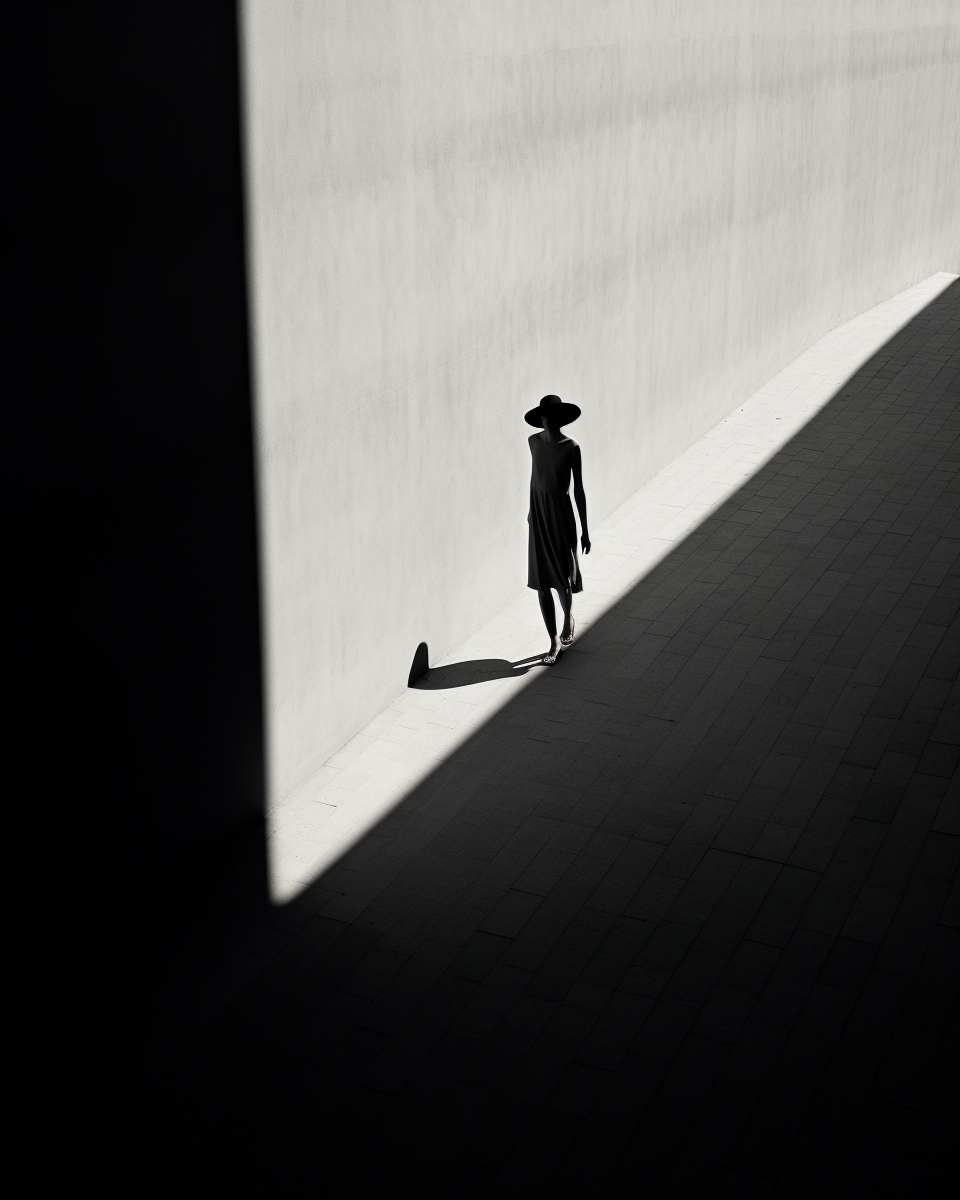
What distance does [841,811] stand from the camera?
6.76 m

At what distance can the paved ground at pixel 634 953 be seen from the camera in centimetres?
478

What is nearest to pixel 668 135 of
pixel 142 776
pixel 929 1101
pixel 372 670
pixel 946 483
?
pixel 946 483

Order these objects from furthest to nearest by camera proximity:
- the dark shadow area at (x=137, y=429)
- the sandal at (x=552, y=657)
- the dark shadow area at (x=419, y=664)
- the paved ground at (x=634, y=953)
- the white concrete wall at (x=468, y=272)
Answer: the sandal at (x=552, y=657)
the dark shadow area at (x=419, y=664)
the white concrete wall at (x=468, y=272)
the dark shadow area at (x=137, y=429)
the paved ground at (x=634, y=953)

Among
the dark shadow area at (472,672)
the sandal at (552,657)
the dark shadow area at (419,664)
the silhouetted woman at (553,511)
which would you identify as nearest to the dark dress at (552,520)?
the silhouetted woman at (553,511)

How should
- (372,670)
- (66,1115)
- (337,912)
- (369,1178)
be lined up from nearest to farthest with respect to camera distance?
(369,1178) → (66,1115) → (337,912) → (372,670)

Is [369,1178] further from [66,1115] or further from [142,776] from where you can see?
[142,776]

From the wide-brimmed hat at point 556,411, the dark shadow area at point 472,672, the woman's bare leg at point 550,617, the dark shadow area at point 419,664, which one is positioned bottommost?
the dark shadow area at point 472,672

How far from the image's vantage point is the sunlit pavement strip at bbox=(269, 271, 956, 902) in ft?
22.5

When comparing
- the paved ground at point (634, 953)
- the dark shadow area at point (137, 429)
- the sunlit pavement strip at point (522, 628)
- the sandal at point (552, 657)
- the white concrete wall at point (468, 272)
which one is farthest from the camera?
the sandal at point (552, 657)

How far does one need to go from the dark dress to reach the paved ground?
57cm

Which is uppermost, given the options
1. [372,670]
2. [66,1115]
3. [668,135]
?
[668,135]

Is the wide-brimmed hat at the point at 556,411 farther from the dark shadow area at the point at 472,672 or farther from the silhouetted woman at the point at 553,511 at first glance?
the dark shadow area at the point at 472,672

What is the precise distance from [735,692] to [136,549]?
12.5ft

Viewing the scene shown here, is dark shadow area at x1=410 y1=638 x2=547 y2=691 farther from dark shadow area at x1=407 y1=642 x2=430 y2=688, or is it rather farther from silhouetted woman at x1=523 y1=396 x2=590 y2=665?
silhouetted woman at x1=523 y1=396 x2=590 y2=665
